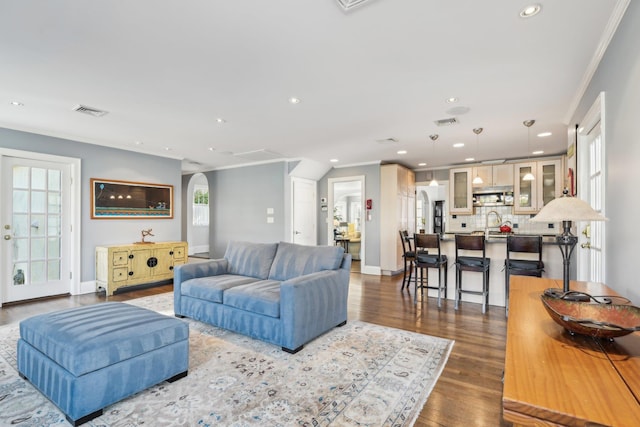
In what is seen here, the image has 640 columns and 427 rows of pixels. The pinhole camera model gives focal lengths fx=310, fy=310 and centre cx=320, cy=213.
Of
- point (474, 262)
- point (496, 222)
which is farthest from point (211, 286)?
point (496, 222)

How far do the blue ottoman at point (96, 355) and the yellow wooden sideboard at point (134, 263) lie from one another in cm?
287

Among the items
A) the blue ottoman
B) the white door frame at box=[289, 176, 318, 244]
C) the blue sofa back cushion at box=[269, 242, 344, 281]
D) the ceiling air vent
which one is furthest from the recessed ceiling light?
the white door frame at box=[289, 176, 318, 244]

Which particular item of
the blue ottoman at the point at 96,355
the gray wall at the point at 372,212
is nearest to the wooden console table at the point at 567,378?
the blue ottoman at the point at 96,355

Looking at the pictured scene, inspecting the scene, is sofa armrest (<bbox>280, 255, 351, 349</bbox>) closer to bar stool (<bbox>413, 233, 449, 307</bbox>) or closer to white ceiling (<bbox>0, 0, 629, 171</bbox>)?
bar stool (<bbox>413, 233, 449, 307</bbox>)

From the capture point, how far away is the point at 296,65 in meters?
2.66

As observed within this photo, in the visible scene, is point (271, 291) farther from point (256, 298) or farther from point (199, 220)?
point (199, 220)

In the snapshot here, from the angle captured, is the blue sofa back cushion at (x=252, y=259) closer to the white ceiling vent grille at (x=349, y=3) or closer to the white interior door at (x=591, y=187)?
the white ceiling vent grille at (x=349, y=3)

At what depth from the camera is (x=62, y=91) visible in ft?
10.4

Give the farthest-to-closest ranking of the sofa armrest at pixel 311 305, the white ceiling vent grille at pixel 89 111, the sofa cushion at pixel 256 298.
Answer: the white ceiling vent grille at pixel 89 111 → the sofa cushion at pixel 256 298 → the sofa armrest at pixel 311 305

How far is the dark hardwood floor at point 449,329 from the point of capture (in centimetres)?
199

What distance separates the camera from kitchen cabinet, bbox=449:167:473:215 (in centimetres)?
689

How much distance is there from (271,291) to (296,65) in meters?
2.11

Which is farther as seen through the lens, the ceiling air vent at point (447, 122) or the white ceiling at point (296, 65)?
the ceiling air vent at point (447, 122)

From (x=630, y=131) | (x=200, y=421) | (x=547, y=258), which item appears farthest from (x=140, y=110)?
(x=547, y=258)
